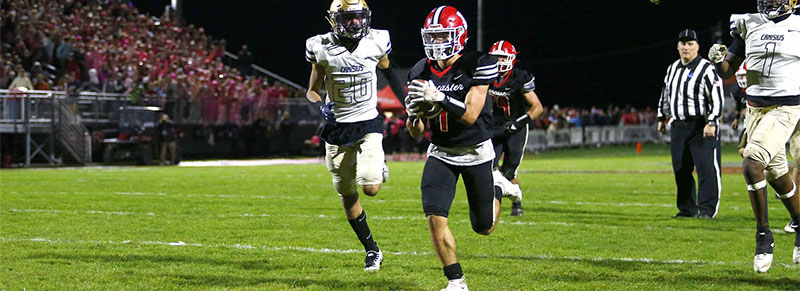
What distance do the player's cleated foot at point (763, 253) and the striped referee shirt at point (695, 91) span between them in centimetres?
394

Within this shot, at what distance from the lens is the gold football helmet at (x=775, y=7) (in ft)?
22.1

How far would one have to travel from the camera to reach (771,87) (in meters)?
6.81

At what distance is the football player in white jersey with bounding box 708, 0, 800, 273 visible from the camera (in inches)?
259

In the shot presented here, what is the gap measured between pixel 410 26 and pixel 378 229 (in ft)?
85.5

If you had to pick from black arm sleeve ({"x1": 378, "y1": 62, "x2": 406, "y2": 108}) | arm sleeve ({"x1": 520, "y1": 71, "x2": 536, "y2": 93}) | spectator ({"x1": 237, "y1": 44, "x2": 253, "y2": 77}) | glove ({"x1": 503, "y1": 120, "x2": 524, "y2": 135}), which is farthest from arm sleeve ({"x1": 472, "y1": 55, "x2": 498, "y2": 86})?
spectator ({"x1": 237, "y1": 44, "x2": 253, "y2": 77})

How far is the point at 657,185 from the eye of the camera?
49.5 ft

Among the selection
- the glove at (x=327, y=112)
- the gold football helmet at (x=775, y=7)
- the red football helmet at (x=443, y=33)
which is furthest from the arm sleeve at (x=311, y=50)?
the gold football helmet at (x=775, y=7)

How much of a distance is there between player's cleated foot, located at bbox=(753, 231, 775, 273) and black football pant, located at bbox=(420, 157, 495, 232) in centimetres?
176

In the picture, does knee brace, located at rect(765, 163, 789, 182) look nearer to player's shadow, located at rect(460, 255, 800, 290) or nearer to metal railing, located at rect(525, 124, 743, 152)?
player's shadow, located at rect(460, 255, 800, 290)

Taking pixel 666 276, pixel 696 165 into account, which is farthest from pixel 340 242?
pixel 696 165

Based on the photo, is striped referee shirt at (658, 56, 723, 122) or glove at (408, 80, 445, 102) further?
striped referee shirt at (658, 56, 723, 122)

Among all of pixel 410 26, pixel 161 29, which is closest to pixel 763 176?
pixel 161 29

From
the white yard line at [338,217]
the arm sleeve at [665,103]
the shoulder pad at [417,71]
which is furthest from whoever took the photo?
the arm sleeve at [665,103]

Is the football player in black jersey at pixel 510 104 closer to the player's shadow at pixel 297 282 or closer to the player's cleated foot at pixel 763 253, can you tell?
the player's cleated foot at pixel 763 253
